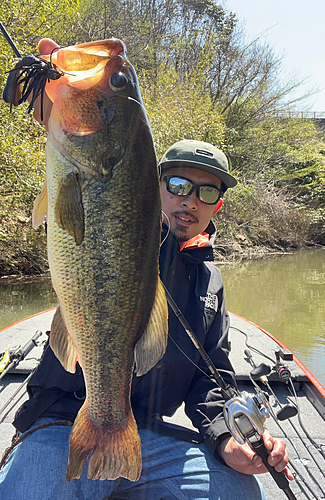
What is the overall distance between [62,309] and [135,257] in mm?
307

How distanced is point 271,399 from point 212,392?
4.67ft

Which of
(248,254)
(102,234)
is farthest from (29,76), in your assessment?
(248,254)

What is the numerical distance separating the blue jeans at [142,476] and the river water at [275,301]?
3.99m

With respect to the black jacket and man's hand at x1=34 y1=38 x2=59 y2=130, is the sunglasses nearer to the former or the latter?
the black jacket

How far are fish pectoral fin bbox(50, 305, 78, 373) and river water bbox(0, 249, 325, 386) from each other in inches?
190

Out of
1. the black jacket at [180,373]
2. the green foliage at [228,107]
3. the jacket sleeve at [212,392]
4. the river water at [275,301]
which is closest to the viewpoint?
the black jacket at [180,373]

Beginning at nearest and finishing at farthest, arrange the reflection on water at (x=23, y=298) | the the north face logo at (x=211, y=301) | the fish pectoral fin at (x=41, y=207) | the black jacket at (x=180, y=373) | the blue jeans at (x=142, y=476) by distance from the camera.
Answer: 1. the fish pectoral fin at (x=41, y=207)
2. the blue jeans at (x=142, y=476)
3. the black jacket at (x=180, y=373)
4. the the north face logo at (x=211, y=301)
5. the reflection on water at (x=23, y=298)

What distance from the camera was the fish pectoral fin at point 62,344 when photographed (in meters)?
1.28

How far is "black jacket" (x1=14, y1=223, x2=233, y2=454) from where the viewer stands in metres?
1.68

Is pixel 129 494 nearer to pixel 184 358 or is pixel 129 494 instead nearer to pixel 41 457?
pixel 41 457

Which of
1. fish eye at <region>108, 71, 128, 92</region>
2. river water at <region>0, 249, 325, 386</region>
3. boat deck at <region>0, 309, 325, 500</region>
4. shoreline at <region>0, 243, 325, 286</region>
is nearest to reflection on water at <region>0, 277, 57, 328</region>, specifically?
river water at <region>0, 249, 325, 386</region>

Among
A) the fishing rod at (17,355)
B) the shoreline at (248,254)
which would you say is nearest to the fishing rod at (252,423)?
the fishing rod at (17,355)

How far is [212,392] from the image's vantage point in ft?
6.40

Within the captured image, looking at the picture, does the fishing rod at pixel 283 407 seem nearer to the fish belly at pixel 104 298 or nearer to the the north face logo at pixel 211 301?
the the north face logo at pixel 211 301
